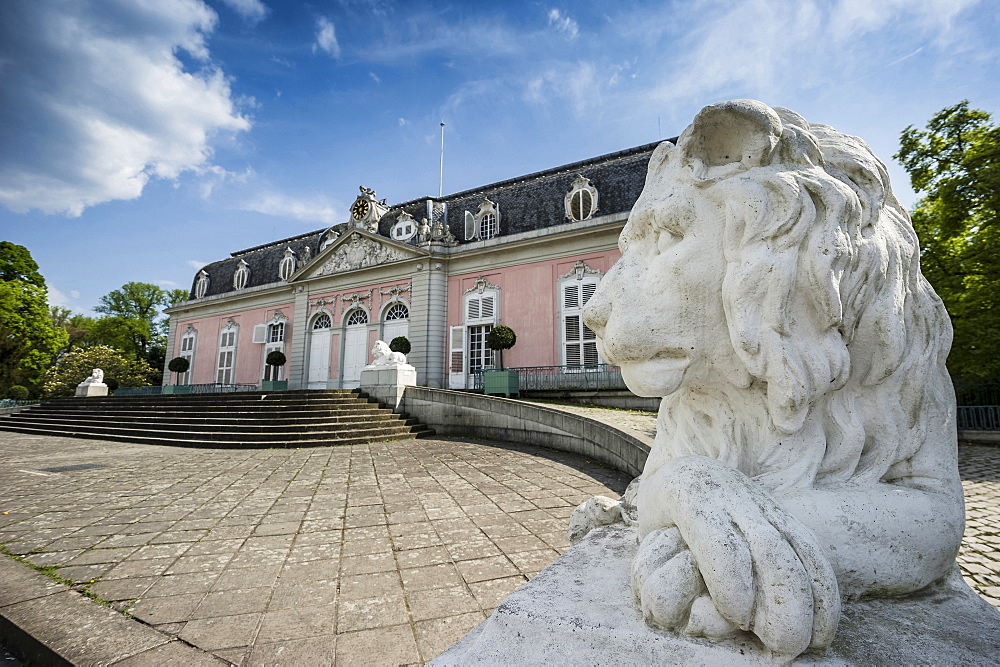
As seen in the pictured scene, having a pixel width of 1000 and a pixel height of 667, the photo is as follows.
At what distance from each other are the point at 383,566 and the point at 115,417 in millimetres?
13845

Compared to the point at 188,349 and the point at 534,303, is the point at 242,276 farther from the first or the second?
the point at 534,303

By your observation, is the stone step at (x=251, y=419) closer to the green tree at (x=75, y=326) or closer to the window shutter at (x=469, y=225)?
the window shutter at (x=469, y=225)

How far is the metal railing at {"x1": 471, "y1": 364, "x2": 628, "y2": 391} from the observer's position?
12.8 metres

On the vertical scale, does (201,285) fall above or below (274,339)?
above

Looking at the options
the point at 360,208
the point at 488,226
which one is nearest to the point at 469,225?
the point at 488,226

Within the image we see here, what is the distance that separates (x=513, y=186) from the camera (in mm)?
18266

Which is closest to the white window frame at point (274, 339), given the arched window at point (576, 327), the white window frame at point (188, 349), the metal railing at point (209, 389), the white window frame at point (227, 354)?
the metal railing at point (209, 389)

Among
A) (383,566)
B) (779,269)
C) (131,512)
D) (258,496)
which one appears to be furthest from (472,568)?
(131,512)

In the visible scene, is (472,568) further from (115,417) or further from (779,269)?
(115,417)

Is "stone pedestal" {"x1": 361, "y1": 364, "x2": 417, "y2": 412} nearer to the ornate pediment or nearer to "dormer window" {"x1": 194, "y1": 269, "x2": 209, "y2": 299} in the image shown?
the ornate pediment

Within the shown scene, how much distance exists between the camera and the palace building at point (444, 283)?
50.7 ft

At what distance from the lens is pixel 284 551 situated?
3.01m

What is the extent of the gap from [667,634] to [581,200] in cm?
1611

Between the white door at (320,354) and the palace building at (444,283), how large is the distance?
0.06 meters
